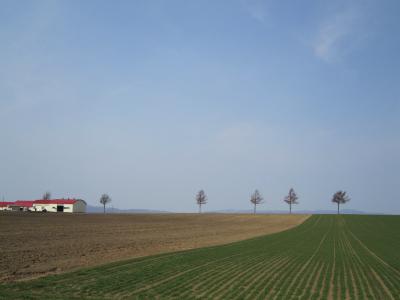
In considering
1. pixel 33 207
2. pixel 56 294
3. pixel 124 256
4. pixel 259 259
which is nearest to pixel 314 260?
pixel 259 259

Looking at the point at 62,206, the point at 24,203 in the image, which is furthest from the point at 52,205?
the point at 24,203

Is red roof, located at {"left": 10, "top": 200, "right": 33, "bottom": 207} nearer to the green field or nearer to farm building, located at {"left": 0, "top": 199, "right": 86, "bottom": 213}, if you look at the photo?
farm building, located at {"left": 0, "top": 199, "right": 86, "bottom": 213}

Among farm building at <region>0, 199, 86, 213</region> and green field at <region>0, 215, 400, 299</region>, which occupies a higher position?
green field at <region>0, 215, 400, 299</region>

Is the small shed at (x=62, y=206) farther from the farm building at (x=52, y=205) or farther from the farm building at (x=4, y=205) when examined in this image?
the farm building at (x=4, y=205)

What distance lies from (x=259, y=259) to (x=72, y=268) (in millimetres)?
14551

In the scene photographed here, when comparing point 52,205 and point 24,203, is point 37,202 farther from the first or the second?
point 24,203

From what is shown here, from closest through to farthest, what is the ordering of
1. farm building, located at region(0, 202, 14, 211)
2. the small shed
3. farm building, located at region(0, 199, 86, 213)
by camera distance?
1. the small shed
2. farm building, located at region(0, 199, 86, 213)
3. farm building, located at region(0, 202, 14, 211)

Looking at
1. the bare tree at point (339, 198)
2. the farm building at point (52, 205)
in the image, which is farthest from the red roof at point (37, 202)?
the bare tree at point (339, 198)

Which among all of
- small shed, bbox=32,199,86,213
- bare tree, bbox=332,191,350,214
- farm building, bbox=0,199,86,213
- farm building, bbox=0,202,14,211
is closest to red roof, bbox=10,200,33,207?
farm building, bbox=0,199,86,213

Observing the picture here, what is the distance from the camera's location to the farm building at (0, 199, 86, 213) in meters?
131

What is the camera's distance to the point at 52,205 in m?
134

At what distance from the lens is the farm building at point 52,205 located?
5143 inches

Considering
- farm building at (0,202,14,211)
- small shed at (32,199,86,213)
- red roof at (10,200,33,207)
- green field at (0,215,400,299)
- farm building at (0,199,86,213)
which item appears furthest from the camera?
red roof at (10,200,33,207)

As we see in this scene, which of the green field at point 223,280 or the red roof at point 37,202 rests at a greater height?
the green field at point 223,280
